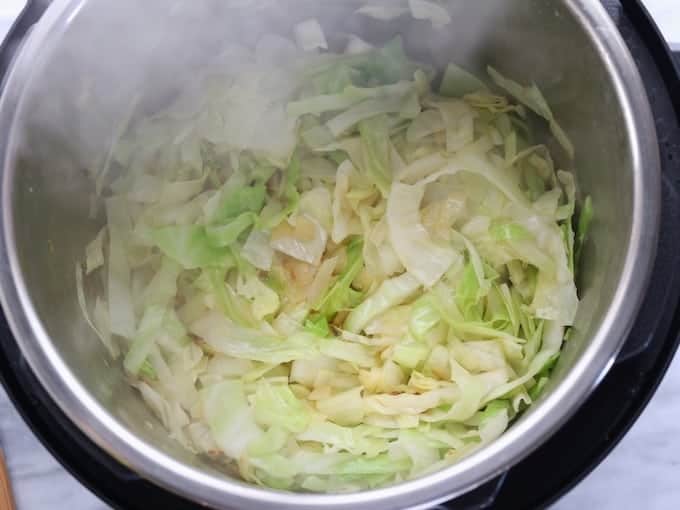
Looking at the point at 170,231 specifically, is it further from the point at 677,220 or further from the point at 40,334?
the point at 677,220

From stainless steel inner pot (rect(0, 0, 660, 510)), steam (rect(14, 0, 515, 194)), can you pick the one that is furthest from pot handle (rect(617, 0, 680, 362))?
steam (rect(14, 0, 515, 194))

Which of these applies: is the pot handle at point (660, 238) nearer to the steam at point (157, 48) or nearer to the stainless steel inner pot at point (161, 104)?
the stainless steel inner pot at point (161, 104)

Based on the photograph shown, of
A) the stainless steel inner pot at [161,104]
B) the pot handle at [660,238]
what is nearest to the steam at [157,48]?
the stainless steel inner pot at [161,104]

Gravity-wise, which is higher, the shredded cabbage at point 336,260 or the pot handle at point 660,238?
the pot handle at point 660,238

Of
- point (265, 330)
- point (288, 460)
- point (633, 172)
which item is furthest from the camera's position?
point (265, 330)

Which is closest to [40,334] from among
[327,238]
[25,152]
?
[25,152]

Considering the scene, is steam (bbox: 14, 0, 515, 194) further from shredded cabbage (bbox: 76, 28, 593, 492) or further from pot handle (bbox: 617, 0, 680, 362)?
pot handle (bbox: 617, 0, 680, 362)

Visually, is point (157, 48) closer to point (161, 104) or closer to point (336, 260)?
point (161, 104)
